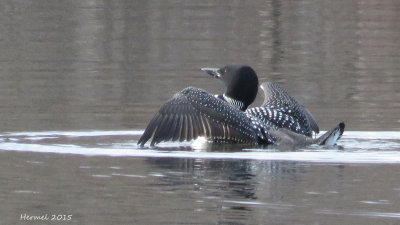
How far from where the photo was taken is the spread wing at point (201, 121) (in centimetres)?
970

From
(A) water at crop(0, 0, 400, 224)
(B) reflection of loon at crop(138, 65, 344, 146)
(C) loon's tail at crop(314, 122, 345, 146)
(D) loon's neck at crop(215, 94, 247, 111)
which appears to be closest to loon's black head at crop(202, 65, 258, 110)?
(D) loon's neck at crop(215, 94, 247, 111)

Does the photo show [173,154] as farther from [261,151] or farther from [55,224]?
[55,224]

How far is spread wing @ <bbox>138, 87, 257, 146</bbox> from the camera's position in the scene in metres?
9.70

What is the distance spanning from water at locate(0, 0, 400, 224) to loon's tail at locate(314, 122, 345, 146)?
82mm

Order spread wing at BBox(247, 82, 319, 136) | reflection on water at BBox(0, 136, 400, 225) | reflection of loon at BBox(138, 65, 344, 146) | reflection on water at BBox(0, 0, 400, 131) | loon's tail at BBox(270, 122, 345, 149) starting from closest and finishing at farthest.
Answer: reflection on water at BBox(0, 136, 400, 225) → loon's tail at BBox(270, 122, 345, 149) → reflection of loon at BBox(138, 65, 344, 146) → spread wing at BBox(247, 82, 319, 136) → reflection on water at BBox(0, 0, 400, 131)

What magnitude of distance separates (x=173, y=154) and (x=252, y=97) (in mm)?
1595

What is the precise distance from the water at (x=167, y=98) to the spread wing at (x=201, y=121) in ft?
0.40

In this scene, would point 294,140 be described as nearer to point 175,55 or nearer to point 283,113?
point 283,113

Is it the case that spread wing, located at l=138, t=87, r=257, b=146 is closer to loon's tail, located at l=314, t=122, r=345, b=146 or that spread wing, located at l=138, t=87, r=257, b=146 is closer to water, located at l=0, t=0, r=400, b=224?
water, located at l=0, t=0, r=400, b=224

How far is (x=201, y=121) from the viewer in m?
9.80

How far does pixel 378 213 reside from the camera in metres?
7.02

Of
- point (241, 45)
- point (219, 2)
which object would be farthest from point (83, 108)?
point (219, 2)

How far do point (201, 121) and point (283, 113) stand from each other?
0.94 m

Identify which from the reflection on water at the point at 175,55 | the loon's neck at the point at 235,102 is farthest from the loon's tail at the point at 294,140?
the reflection on water at the point at 175,55
